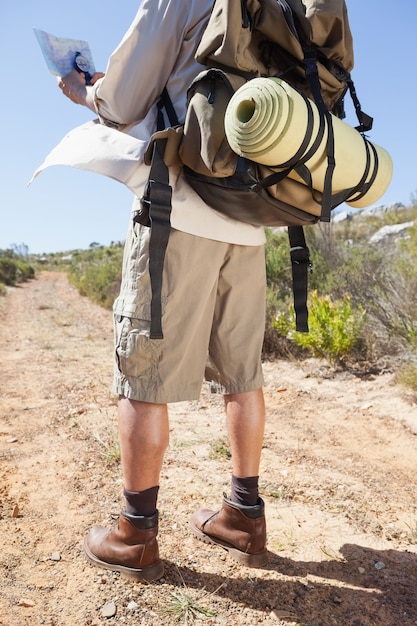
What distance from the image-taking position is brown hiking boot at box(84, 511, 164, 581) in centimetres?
167

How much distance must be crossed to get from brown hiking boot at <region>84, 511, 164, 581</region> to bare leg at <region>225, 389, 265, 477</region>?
358 mm

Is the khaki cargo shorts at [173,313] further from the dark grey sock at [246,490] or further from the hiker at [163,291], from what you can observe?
the dark grey sock at [246,490]

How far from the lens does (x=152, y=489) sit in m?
1.67

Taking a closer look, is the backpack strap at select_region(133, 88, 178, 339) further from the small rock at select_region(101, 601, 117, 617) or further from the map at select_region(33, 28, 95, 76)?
the small rock at select_region(101, 601, 117, 617)

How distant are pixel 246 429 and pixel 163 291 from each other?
2.00 feet

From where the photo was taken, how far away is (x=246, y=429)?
182 cm

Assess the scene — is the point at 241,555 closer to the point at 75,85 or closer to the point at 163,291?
the point at 163,291

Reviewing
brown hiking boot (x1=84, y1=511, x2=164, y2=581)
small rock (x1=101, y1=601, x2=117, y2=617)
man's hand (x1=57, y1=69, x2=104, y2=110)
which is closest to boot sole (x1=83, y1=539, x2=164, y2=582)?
brown hiking boot (x1=84, y1=511, x2=164, y2=581)

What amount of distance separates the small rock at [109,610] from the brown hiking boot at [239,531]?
1.56ft

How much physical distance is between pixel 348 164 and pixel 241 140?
38 cm

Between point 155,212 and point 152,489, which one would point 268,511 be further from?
point 155,212

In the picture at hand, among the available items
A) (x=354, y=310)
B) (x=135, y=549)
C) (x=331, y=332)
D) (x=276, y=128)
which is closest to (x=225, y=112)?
(x=276, y=128)

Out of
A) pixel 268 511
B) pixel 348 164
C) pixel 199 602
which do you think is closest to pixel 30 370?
pixel 268 511

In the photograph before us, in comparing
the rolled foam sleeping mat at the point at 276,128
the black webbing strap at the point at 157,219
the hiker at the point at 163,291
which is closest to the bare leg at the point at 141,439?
the hiker at the point at 163,291
